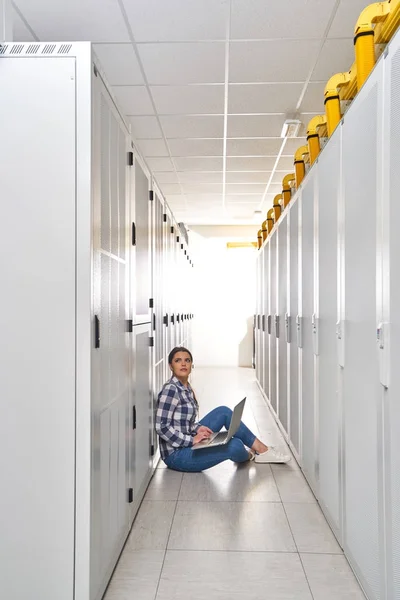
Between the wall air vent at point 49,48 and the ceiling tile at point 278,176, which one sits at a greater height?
the ceiling tile at point 278,176

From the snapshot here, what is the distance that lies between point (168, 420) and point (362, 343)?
2110 mm

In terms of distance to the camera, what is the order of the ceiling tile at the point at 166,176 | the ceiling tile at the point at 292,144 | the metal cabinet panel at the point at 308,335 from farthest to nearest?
1. the ceiling tile at the point at 166,176
2. the ceiling tile at the point at 292,144
3. the metal cabinet panel at the point at 308,335

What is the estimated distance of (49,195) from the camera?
2098mm

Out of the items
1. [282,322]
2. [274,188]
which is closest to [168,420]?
[282,322]

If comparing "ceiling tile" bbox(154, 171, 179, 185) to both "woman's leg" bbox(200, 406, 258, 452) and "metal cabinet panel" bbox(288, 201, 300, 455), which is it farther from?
"woman's leg" bbox(200, 406, 258, 452)

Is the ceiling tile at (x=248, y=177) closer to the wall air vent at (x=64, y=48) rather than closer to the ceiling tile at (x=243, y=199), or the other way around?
the ceiling tile at (x=243, y=199)

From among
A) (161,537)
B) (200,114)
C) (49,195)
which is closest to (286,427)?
(161,537)

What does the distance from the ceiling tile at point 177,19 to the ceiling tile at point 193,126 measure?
1562 millimetres

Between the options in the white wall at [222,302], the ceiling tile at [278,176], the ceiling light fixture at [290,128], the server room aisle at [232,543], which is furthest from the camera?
the white wall at [222,302]

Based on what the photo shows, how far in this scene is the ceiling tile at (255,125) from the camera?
5527 millimetres

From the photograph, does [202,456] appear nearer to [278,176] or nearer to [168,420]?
[168,420]

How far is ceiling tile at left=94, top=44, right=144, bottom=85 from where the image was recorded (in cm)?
411

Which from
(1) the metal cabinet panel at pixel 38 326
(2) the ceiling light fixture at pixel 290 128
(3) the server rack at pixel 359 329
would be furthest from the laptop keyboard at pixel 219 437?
(2) the ceiling light fixture at pixel 290 128

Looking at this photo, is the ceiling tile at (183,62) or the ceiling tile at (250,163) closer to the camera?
the ceiling tile at (183,62)
